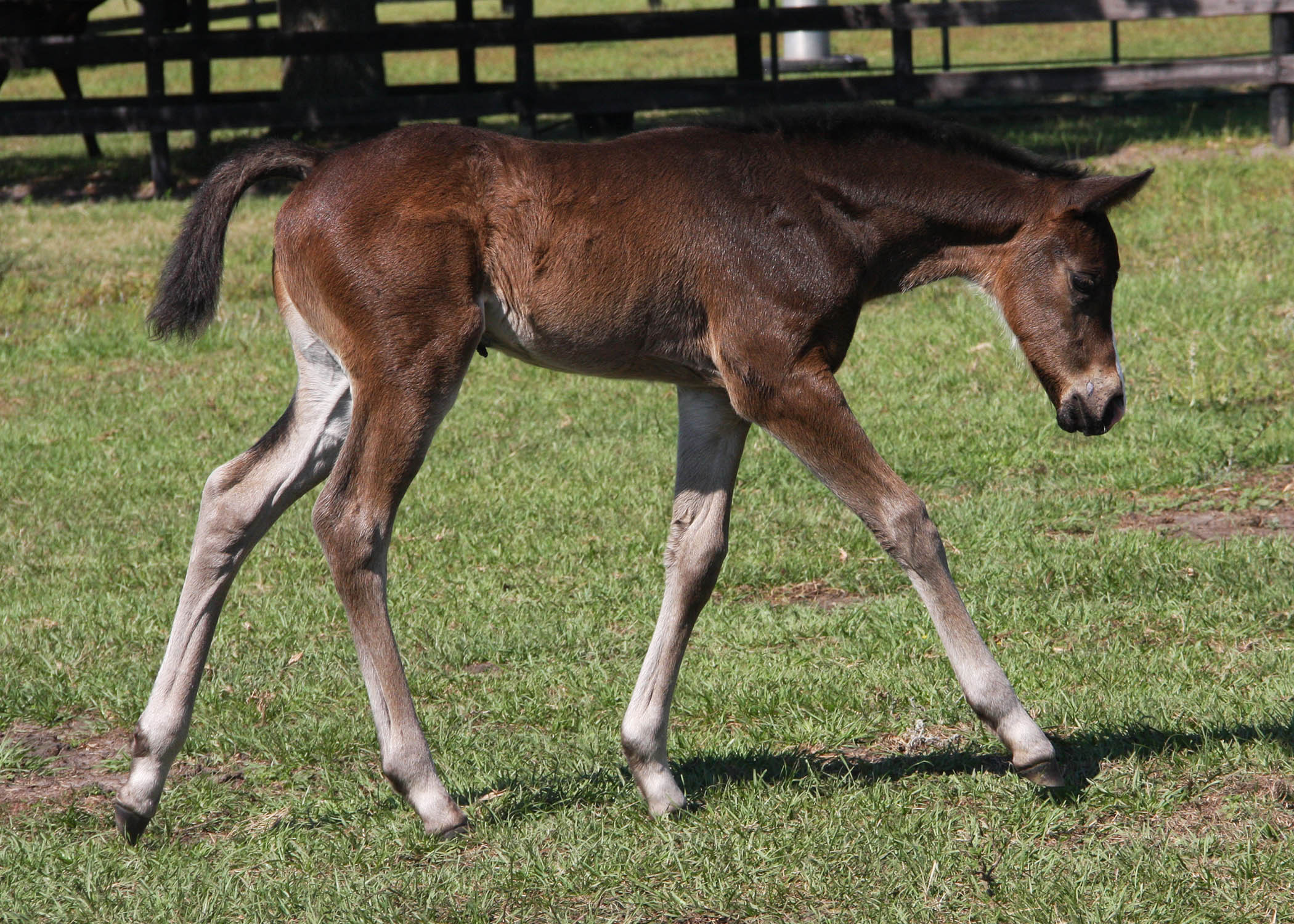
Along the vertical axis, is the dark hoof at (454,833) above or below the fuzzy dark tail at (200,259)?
below

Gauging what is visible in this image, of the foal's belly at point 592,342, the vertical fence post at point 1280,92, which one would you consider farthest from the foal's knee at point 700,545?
the vertical fence post at point 1280,92

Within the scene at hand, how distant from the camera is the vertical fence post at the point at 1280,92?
13.8 m

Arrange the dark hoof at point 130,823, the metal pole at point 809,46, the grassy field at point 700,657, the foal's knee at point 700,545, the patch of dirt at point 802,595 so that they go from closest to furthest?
the grassy field at point 700,657
the dark hoof at point 130,823
the foal's knee at point 700,545
the patch of dirt at point 802,595
the metal pole at point 809,46

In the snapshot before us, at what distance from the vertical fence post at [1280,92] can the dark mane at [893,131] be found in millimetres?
11296

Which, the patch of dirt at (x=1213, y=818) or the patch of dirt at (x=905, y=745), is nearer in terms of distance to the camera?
the patch of dirt at (x=1213, y=818)

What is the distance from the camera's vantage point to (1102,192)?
12.2ft

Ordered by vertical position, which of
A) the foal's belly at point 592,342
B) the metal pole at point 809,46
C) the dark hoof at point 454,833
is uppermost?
the metal pole at point 809,46

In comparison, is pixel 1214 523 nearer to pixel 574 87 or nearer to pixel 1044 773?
pixel 1044 773

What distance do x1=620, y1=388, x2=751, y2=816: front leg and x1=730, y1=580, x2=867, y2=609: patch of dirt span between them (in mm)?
1600

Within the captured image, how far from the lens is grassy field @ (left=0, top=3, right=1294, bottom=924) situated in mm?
3568

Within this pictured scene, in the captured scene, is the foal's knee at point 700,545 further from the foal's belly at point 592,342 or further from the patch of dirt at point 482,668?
the patch of dirt at point 482,668

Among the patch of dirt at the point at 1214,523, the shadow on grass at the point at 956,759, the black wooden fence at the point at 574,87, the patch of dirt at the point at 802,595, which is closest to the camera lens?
the shadow on grass at the point at 956,759

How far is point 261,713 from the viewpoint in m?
4.68

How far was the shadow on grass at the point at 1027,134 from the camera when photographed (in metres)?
15.5
